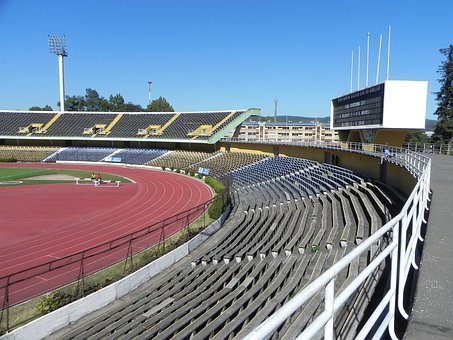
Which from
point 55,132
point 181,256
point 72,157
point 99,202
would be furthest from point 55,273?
point 55,132

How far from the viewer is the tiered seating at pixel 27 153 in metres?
57.0

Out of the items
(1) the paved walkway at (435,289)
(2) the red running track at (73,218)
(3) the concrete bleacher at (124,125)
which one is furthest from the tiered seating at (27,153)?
(1) the paved walkway at (435,289)

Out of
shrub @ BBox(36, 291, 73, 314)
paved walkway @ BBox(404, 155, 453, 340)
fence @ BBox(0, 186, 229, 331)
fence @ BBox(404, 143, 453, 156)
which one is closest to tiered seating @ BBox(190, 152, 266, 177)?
fence @ BBox(404, 143, 453, 156)

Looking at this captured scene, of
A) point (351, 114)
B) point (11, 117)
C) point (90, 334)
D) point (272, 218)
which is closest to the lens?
point (90, 334)

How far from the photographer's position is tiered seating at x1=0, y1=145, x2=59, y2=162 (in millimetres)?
56969

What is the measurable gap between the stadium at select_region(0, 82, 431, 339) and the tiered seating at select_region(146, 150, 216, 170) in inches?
74.1

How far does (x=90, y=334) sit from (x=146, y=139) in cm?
4753

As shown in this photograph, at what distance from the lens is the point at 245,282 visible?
10188mm

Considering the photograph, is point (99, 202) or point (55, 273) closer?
point (55, 273)

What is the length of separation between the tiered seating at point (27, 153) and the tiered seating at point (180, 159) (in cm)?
1887

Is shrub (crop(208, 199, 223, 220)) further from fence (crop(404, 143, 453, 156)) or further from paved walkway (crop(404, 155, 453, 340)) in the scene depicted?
Answer: paved walkway (crop(404, 155, 453, 340))

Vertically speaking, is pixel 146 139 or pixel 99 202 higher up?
pixel 146 139

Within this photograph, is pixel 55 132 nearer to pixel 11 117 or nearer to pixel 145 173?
pixel 11 117

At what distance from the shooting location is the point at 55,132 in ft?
193
